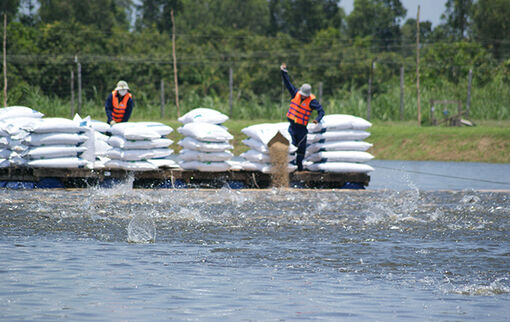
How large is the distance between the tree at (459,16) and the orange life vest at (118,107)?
1486 inches

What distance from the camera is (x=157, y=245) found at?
880 centimetres

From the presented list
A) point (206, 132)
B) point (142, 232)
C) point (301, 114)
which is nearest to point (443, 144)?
point (301, 114)

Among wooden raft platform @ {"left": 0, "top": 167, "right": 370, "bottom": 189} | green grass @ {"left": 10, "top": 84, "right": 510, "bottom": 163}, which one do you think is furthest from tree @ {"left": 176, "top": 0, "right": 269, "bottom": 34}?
wooden raft platform @ {"left": 0, "top": 167, "right": 370, "bottom": 189}

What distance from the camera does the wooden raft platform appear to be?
14.3 metres

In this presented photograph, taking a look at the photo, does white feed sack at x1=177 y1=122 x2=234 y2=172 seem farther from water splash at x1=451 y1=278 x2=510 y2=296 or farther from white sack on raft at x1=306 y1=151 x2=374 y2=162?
water splash at x1=451 y1=278 x2=510 y2=296

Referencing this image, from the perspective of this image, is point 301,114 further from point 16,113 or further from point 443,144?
point 443,144

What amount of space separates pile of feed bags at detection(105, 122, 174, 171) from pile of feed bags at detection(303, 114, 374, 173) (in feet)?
7.81

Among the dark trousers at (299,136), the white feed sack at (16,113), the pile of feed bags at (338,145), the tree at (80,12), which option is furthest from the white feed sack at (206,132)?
the tree at (80,12)

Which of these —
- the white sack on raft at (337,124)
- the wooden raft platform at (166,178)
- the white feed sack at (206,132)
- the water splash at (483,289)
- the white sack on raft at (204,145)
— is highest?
the white sack on raft at (337,124)

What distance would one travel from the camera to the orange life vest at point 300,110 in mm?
14312

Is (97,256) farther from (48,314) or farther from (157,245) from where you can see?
(48,314)

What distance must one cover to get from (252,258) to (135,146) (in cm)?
629

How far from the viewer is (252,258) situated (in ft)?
26.7

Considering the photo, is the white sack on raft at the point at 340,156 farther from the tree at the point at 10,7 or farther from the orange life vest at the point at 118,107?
the tree at the point at 10,7
